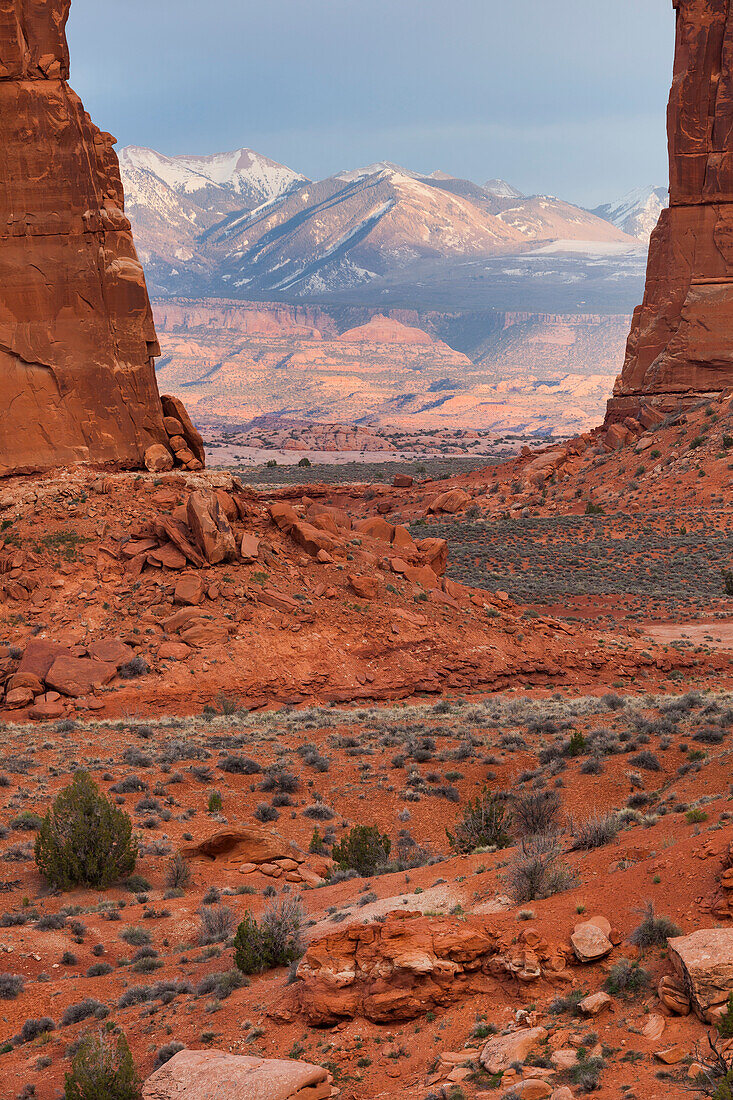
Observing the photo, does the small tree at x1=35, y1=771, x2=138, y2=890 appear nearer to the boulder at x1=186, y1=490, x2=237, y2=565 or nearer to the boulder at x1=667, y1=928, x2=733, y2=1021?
the boulder at x1=667, y1=928, x2=733, y2=1021

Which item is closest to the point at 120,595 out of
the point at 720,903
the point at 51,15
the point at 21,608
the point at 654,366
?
the point at 21,608

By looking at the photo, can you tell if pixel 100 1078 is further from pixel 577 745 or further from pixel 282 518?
pixel 282 518

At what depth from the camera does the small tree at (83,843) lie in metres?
12.0

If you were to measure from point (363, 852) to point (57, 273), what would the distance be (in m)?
17.4

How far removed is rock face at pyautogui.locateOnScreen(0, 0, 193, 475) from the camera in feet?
75.3

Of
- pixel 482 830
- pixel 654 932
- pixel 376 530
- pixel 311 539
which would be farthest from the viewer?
pixel 376 530

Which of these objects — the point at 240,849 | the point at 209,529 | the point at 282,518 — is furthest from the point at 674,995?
the point at 282,518

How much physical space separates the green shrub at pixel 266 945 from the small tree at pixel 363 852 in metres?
2.98

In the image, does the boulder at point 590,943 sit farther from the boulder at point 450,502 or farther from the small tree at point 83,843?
the boulder at point 450,502

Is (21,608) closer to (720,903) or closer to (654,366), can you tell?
(720,903)

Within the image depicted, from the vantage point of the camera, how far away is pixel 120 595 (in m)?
22.6

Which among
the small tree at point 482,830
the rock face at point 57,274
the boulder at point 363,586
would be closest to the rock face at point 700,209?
the boulder at point 363,586

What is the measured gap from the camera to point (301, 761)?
17141mm

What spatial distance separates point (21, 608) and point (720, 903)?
60.2 feet
